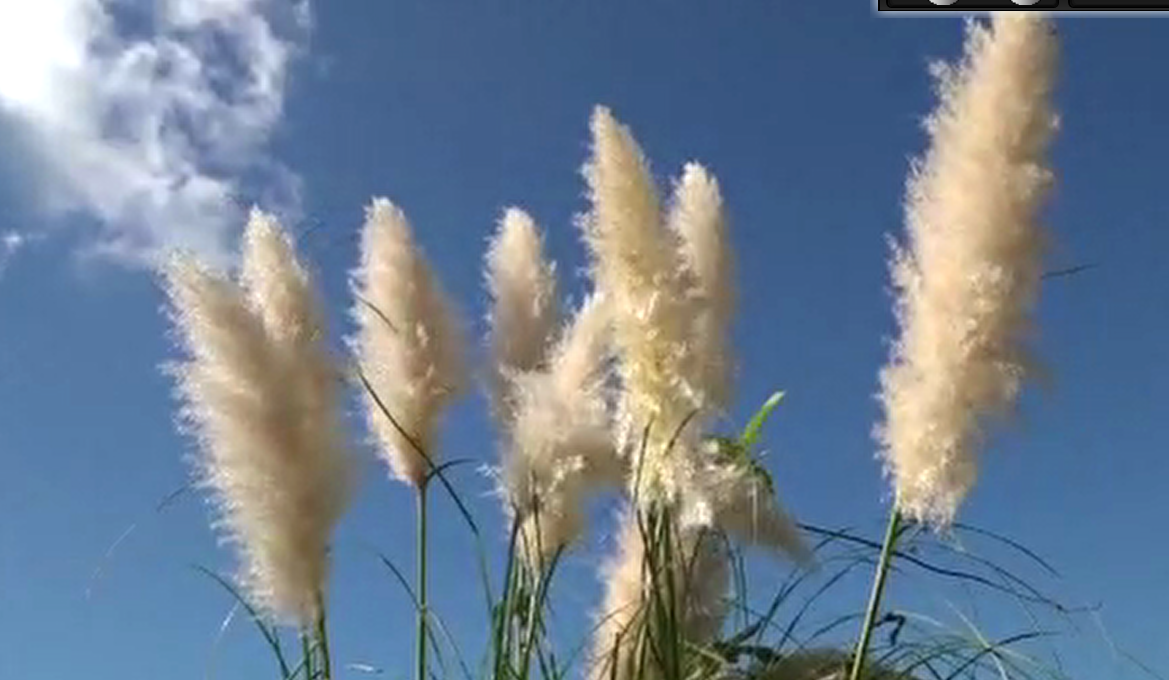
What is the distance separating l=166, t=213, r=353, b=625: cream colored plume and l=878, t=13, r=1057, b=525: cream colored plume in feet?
A: 2.57

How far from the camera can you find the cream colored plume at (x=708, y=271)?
2.45m

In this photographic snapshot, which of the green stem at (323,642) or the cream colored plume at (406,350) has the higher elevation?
the cream colored plume at (406,350)

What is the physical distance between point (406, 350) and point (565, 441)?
459 millimetres

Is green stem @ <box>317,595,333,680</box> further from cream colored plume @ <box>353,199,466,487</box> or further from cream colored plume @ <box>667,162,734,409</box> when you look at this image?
cream colored plume @ <box>667,162,734,409</box>

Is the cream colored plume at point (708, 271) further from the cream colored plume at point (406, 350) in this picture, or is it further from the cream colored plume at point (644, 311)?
the cream colored plume at point (406, 350)

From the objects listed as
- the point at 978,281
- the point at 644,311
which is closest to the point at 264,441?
the point at 644,311

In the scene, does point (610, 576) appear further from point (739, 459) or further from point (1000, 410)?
point (1000, 410)

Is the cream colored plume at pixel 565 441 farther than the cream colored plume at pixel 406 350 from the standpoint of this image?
No

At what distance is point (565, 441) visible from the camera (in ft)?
8.25

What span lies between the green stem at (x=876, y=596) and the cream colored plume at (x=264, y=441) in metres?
0.75

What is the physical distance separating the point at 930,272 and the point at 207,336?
0.97 meters

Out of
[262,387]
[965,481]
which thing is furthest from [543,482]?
[965,481]

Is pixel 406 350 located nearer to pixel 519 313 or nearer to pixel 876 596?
pixel 519 313

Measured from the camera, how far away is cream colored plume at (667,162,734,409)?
2.45 m
